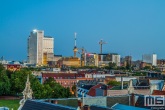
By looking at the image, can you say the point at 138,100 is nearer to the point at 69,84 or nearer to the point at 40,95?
the point at 40,95

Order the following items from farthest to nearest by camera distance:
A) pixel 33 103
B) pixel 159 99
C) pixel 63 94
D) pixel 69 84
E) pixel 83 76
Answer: pixel 83 76, pixel 69 84, pixel 63 94, pixel 159 99, pixel 33 103

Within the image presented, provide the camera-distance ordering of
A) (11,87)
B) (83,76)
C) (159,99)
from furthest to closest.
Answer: (83,76), (11,87), (159,99)

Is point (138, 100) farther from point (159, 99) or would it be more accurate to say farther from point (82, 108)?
point (82, 108)

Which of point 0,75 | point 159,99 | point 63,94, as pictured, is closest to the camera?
point 159,99

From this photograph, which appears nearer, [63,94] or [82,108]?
[82,108]

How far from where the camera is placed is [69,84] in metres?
114

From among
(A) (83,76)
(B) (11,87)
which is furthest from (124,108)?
(A) (83,76)

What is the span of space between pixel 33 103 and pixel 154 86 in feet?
99.5

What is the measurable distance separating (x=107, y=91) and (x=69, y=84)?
61.6 metres

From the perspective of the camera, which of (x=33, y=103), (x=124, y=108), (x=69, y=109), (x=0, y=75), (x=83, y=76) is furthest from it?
(x=83, y=76)

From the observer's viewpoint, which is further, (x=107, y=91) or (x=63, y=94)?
(x=63, y=94)

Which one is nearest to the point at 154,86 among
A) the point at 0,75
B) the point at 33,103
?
the point at 33,103

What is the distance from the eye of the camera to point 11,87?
78188mm

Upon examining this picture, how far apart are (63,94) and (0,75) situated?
1165 inches
